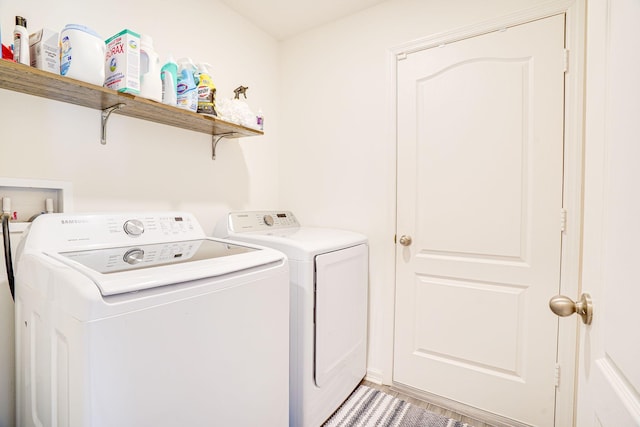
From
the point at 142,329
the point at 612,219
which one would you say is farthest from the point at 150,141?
the point at 612,219

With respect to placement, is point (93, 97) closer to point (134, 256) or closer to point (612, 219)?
point (134, 256)

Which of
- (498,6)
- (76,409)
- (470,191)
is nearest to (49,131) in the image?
(76,409)

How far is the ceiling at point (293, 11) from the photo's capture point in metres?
1.99

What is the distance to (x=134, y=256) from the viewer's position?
1088mm

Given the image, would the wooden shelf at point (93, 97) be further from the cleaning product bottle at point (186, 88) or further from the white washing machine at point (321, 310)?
the white washing machine at point (321, 310)

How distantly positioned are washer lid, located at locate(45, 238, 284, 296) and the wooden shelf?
24.3 inches

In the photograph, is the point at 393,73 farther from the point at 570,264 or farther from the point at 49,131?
the point at 49,131

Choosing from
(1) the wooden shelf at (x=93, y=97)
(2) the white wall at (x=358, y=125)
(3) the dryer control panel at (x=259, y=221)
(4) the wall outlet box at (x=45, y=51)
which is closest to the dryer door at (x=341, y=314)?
(2) the white wall at (x=358, y=125)

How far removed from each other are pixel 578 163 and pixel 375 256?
118cm

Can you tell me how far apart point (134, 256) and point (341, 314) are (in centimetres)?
110

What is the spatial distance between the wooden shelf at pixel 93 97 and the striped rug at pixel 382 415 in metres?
1.76

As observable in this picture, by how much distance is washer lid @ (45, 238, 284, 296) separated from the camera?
805 millimetres

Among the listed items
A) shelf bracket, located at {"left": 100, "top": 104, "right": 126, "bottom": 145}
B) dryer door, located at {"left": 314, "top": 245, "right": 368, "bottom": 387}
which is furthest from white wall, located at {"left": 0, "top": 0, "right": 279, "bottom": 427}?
dryer door, located at {"left": 314, "top": 245, "right": 368, "bottom": 387}

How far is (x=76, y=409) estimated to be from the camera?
72 cm
